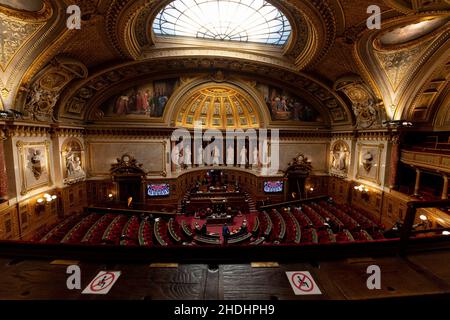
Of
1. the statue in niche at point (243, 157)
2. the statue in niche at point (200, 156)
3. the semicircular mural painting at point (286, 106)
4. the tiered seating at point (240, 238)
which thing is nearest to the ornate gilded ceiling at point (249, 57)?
the semicircular mural painting at point (286, 106)

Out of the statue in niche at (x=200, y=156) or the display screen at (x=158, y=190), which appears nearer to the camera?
the display screen at (x=158, y=190)

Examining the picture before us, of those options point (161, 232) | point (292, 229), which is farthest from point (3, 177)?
point (292, 229)

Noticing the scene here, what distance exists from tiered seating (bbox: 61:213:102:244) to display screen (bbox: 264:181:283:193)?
44.8ft

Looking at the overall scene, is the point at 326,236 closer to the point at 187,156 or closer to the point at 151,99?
the point at 187,156

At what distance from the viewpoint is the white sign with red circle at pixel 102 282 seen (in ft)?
5.00

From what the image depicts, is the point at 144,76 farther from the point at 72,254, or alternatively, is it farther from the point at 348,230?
the point at 348,230

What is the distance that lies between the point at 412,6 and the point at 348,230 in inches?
401

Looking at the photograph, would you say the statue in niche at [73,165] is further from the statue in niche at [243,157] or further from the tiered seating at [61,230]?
the statue in niche at [243,157]

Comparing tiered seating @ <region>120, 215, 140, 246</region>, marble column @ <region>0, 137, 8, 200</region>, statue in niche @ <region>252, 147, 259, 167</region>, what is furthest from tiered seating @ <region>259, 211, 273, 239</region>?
marble column @ <region>0, 137, 8, 200</region>

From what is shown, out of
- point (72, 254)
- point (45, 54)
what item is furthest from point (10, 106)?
point (72, 254)

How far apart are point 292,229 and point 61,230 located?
12.9m

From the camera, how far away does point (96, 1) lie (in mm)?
7570

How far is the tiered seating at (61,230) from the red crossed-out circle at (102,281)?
9663 millimetres

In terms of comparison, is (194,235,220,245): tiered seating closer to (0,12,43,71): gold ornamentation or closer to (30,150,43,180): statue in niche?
(30,150,43,180): statue in niche
